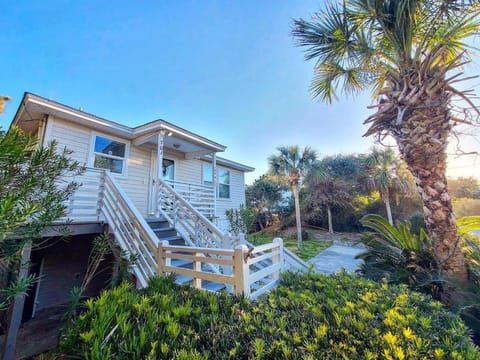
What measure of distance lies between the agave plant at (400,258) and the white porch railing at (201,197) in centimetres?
501

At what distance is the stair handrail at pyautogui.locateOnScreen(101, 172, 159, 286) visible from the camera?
3666 millimetres

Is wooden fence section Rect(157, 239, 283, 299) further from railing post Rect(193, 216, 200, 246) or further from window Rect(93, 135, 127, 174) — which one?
window Rect(93, 135, 127, 174)

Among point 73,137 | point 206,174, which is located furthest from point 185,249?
point 206,174

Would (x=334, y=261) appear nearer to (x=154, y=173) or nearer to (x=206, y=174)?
(x=206, y=174)

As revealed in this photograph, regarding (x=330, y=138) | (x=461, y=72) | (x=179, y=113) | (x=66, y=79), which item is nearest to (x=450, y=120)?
(x=461, y=72)

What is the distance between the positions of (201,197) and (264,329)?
21.0ft

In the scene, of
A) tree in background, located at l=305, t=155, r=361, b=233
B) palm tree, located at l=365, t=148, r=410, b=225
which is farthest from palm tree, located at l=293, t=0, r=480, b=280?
tree in background, located at l=305, t=155, r=361, b=233

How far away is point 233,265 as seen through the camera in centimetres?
261

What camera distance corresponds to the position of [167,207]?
6.18 metres

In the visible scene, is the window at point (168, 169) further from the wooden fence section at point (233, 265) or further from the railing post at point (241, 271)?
the railing post at point (241, 271)

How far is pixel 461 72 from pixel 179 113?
27.5ft

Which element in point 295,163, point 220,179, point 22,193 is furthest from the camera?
point 295,163

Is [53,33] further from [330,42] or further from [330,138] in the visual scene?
[330,138]

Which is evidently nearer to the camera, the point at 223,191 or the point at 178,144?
the point at 178,144
